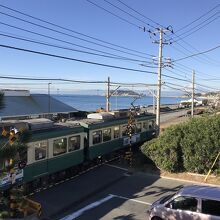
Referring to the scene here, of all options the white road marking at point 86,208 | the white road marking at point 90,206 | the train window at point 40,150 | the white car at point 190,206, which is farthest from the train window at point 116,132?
the white car at point 190,206

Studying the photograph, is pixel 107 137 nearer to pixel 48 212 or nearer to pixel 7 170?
pixel 48 212

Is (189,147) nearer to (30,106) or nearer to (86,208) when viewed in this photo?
(86,208)

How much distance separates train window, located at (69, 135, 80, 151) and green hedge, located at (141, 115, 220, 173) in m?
4.30

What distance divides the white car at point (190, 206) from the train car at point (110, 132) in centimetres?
1074

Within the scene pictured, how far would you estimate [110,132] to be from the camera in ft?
86.0

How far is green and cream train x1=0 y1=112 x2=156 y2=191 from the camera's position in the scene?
18.3 metres

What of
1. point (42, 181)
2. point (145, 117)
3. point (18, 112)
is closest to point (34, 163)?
point (42, 181)

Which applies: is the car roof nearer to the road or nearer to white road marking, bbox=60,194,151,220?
the road

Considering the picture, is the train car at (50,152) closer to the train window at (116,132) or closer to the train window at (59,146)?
the train window at (59,146)

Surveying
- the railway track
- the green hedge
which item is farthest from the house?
the green hedge

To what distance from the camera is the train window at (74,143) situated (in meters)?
21.5

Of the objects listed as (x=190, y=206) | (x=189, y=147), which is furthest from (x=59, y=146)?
(x=190, y=206)

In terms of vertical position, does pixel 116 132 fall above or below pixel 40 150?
above

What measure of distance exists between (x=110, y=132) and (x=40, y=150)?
811 centimetres
